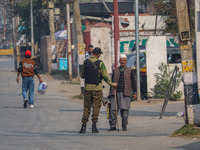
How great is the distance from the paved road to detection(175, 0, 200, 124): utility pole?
0.71 meters

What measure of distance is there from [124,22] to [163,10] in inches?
98.3

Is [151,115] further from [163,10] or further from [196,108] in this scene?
[163,10]

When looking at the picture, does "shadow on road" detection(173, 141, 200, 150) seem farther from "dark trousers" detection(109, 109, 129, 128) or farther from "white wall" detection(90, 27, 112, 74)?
"white wall" detection(90, 27, 112, 74)

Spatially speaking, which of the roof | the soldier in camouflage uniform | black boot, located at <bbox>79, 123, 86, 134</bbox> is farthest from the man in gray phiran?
the roof

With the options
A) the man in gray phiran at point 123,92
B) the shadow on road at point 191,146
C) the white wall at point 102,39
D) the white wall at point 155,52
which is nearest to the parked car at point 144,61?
the white wall at point 155,52

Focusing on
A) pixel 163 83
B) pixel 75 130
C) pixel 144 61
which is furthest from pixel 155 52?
pixel 75 130

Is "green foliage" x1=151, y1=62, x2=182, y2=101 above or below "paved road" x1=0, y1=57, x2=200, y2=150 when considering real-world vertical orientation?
above

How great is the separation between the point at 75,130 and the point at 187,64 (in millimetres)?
3053

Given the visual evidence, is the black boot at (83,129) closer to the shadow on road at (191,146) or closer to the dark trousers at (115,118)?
the dark trousers at (115,118)

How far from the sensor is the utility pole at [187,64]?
356 inches

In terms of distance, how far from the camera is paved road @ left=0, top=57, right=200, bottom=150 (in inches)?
324

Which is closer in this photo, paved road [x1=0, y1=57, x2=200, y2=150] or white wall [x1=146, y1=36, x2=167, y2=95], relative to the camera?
paved road [x1=0, y1=57, x2=200, y2=150]

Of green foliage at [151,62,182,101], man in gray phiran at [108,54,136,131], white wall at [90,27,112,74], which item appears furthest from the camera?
white wall at [90,27,112,74]

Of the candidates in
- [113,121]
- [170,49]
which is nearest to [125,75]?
[113,121]
